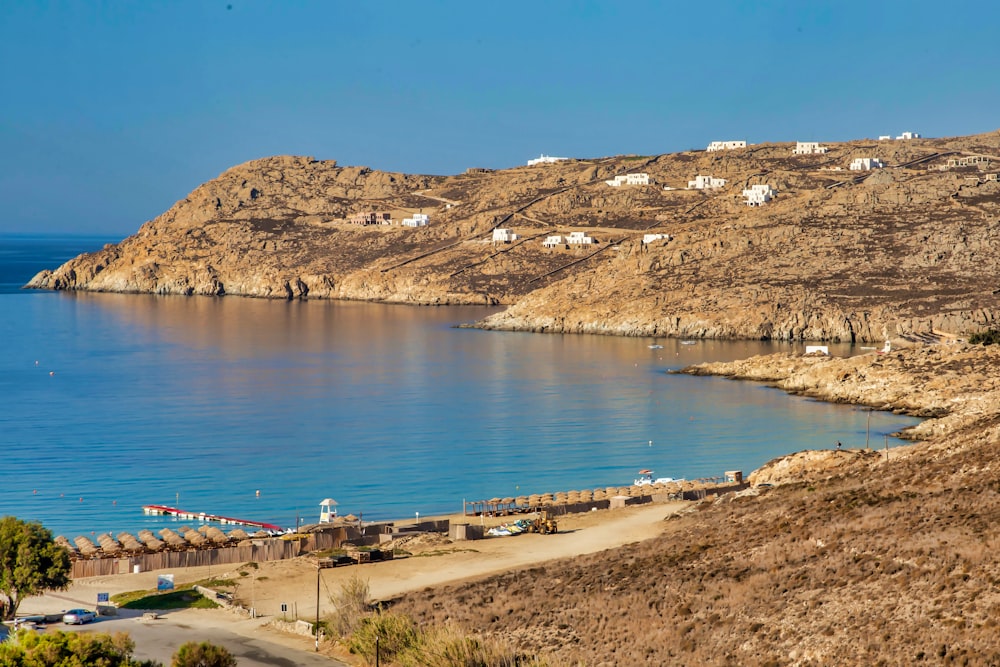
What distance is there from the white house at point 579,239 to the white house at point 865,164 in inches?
1698

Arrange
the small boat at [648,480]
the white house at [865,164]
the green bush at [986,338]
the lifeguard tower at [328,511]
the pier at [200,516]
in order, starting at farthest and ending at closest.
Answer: the white house at [865,164] → the green bush at [986,338] → the small boat at [648,480] → the pier at [200,516] → the lifeguard tower at [328,511]

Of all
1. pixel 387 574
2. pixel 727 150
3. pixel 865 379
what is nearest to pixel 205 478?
pixel 387 574

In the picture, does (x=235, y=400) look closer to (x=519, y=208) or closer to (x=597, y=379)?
(x=597, y=379)

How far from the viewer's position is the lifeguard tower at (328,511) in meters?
43.5

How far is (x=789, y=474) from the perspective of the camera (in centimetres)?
4562

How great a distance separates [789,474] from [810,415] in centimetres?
2430

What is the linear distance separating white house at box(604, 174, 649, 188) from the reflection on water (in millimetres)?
71471

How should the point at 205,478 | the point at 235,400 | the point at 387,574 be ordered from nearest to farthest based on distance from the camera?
the point at 387,574 → the point at 205,478 → the point at 235,400

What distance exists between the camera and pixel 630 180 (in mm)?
A: 182500

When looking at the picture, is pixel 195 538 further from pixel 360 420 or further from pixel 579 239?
pixel 579 239

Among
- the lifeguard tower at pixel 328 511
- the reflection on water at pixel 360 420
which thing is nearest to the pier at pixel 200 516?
the reflection on water at pixel 360 420

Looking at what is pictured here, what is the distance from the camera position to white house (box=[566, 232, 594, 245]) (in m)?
156

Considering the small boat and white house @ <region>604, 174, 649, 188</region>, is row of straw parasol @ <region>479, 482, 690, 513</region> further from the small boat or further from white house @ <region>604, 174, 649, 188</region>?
white house @ <region>604, 174, 649, 188</region>

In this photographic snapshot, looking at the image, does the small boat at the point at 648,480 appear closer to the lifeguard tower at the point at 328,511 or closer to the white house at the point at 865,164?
the lifeguard tower at the point at 328,511
